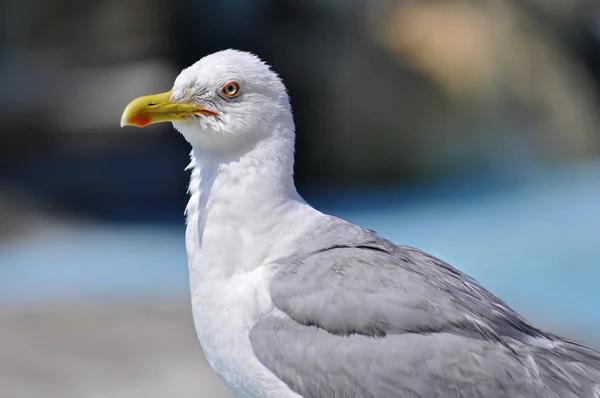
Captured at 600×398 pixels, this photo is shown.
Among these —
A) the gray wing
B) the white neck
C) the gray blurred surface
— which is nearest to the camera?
the gray wing

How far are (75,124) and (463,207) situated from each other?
4.56 meters

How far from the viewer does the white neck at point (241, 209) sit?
2.23 metres

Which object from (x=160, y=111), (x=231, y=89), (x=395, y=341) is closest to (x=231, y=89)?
(x=231, y=89)

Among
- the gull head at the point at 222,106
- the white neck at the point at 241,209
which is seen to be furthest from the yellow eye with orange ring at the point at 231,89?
the white neck at the point at 241,209

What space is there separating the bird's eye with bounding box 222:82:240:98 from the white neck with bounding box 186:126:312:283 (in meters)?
0.16

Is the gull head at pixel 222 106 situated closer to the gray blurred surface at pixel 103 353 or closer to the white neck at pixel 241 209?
the white neck at pixel 241 209

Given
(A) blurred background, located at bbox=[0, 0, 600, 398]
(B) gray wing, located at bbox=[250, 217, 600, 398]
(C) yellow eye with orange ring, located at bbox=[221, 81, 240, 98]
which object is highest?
(A) blurred background, located at bbox=[0, 0, 600, 398]

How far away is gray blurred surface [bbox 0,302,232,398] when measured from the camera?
396 centimetres

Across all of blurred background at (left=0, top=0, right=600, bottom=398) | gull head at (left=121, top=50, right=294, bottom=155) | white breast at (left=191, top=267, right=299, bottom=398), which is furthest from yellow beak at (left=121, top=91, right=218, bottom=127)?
blurred background at (left=0, top=0, right=600, bottom=398)

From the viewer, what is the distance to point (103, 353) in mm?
4402

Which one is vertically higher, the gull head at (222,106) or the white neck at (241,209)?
the gull head at (222,106)

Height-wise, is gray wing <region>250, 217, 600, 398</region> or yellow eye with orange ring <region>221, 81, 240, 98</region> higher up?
yellow eye with orange ring <region>221, 81, 240, 98</region>

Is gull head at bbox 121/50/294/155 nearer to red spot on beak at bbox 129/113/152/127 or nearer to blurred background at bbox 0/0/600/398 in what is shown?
red spot on beak at bbox 129/113/152/127

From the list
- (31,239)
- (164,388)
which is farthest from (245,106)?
(31,239)
